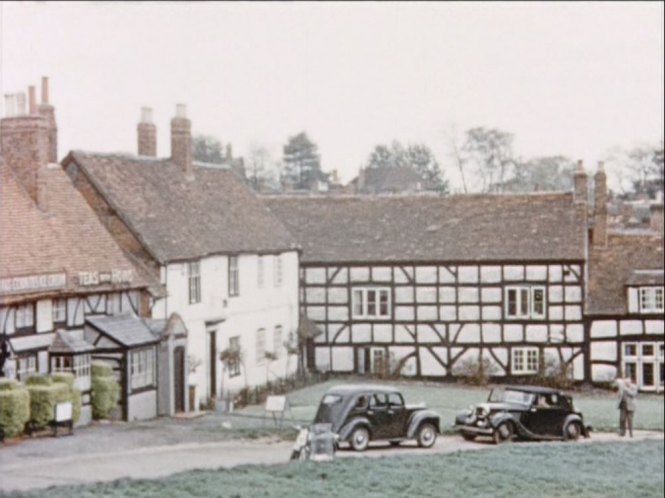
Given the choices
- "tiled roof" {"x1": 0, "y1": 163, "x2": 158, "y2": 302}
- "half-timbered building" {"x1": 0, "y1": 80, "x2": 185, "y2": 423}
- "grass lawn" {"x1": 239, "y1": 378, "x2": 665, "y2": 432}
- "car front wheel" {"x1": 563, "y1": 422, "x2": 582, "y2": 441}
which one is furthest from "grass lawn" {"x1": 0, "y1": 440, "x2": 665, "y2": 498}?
"tiled roof" {"x1": 0, "y1": 163, "x2": 158, "y2": 302}

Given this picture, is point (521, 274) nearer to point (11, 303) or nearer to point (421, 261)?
point (421, 261)

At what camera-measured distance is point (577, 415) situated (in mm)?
5117

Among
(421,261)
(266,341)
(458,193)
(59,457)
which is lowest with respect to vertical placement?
(59,457)

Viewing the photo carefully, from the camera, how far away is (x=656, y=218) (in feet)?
18.7

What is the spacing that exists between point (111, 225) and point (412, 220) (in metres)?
1.42

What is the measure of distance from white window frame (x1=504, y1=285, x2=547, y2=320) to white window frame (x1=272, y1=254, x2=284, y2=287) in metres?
1.07

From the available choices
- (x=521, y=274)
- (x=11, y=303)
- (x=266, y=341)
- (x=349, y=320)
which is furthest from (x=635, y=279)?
(x=11, y=303)

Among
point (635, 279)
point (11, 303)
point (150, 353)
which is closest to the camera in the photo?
point (11, 303)

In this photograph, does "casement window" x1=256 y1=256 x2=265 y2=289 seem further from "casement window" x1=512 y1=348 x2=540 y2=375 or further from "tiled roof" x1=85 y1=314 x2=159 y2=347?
"casement window" x1=512 y1=348 x2=540 y2=375

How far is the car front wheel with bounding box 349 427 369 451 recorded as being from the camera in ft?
15.9

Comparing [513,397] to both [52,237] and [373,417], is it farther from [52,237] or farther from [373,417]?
[52,237]

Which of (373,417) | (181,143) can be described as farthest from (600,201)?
(181,143)

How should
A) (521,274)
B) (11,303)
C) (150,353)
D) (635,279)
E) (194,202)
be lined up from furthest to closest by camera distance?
(635,279) → (521,274) → (194,202) → (150,353) → (11,303)

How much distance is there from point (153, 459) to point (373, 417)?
1.02m
